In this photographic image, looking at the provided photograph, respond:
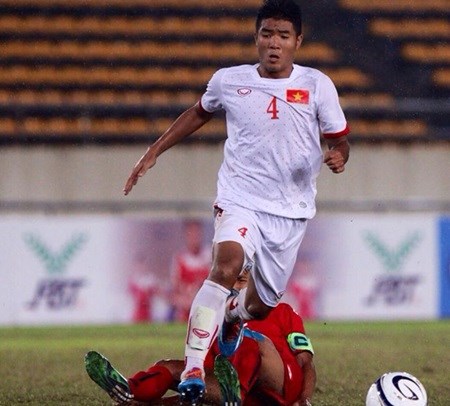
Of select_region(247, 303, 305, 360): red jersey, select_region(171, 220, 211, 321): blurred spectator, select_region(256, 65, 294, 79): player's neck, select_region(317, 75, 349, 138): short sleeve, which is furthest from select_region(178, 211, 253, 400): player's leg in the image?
select_region(171, 220, 211, 321): blurred spectator

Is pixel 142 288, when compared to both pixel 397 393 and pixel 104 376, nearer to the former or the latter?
pixel 104 376

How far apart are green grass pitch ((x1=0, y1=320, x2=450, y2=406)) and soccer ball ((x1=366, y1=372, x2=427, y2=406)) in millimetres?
923

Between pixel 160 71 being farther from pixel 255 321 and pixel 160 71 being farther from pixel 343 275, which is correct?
pixel 255 321

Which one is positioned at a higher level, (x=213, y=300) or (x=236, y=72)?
(x=236, y=72)

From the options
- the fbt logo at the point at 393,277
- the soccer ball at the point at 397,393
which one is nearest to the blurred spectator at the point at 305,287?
the fbt logo at the point at 393,277

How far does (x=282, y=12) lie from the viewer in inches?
232

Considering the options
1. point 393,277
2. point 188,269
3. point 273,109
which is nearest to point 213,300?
point 273,109

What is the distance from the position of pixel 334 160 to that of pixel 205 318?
0.97m

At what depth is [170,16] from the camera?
1786cm

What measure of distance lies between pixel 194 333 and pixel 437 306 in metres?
8.84

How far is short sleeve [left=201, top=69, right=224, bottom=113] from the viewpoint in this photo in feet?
20.1

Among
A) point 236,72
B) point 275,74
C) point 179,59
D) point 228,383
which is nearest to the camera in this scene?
point 228,383

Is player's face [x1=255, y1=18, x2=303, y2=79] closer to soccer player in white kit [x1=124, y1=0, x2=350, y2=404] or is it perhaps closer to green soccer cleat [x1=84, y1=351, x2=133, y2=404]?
soccer player in white kit [x1=124, y1=0, x2=350, y2=404]

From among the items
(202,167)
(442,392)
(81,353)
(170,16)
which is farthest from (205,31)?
(442,392)
